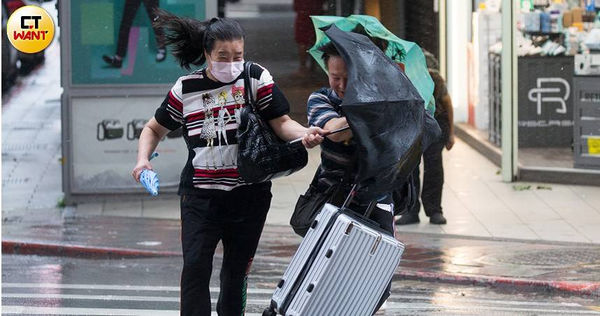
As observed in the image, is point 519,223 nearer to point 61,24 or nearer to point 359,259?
point 61,24

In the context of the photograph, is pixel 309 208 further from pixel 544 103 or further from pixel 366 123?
pixel 544 103

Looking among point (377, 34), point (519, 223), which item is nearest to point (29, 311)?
point (377, 34)

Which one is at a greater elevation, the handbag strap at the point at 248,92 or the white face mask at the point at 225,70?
the white face mask at the point at 225,70

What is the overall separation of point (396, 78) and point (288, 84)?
822 centimetres

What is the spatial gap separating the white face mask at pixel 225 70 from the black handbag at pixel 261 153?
17 cm

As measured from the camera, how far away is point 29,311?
26.8 ft

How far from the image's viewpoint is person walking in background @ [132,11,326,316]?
586cm

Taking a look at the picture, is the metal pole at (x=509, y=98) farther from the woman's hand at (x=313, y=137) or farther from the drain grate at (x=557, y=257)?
the woman's hand at (x=313, y=137)

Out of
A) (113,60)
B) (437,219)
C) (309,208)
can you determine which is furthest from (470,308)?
(113,60)

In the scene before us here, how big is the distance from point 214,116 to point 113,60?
303 inches

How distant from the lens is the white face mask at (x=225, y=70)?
5.84 metres

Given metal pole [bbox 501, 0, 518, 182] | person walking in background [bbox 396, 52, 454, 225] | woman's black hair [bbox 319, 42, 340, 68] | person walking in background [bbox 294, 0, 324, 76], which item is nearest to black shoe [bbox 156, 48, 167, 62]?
person walking in background [bbox 294, 0, 324, 76]

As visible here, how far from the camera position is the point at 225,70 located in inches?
230

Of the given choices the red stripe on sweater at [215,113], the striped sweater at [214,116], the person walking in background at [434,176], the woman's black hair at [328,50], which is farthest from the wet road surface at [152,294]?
the woman's black hair at [328,50]
